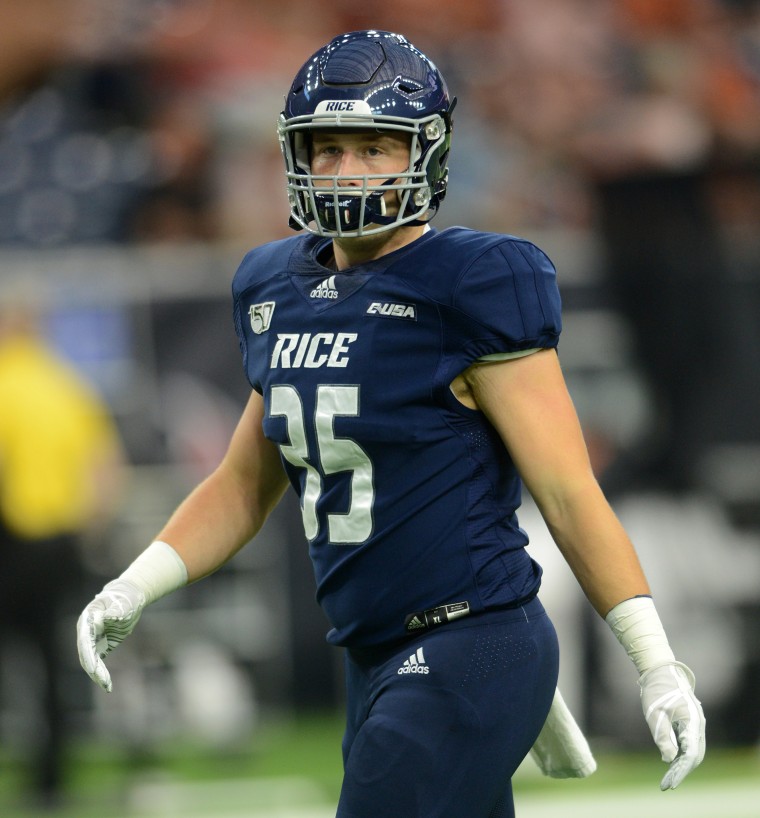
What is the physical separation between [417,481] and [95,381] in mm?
3584

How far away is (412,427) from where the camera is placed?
2.35m

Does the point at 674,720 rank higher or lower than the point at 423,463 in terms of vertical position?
lower

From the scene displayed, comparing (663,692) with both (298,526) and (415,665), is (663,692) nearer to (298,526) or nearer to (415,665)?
(415,665)

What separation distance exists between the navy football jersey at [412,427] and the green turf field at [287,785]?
271 cm

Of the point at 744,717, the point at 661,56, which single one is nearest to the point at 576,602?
the point at 744,717

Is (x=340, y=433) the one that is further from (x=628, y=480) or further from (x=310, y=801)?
(x=628, y=480)

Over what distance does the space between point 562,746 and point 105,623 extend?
2.82 ft

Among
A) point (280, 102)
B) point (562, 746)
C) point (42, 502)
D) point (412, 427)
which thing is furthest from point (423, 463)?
point (280, 102)

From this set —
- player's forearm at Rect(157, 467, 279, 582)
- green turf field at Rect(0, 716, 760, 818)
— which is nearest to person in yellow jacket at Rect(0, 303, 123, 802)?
green turf field at Rect(0, 716, 760, 818)

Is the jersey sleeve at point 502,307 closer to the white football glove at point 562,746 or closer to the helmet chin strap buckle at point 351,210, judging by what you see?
the helmet chin strap buckle at point 351,210

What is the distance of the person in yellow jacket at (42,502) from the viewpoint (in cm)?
545

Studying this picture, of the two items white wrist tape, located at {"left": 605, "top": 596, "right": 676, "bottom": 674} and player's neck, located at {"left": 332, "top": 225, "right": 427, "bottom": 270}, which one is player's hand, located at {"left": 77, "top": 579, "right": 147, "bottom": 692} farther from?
white wrist tape, located at {"left": 605, "top": 596, "right": 676, "bottom": 674}

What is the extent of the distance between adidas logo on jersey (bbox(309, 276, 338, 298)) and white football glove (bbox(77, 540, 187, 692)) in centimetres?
59

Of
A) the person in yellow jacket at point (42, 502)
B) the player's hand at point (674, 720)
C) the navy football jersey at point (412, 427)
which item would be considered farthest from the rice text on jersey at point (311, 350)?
the person in yellow jacket at point (42, 502)
